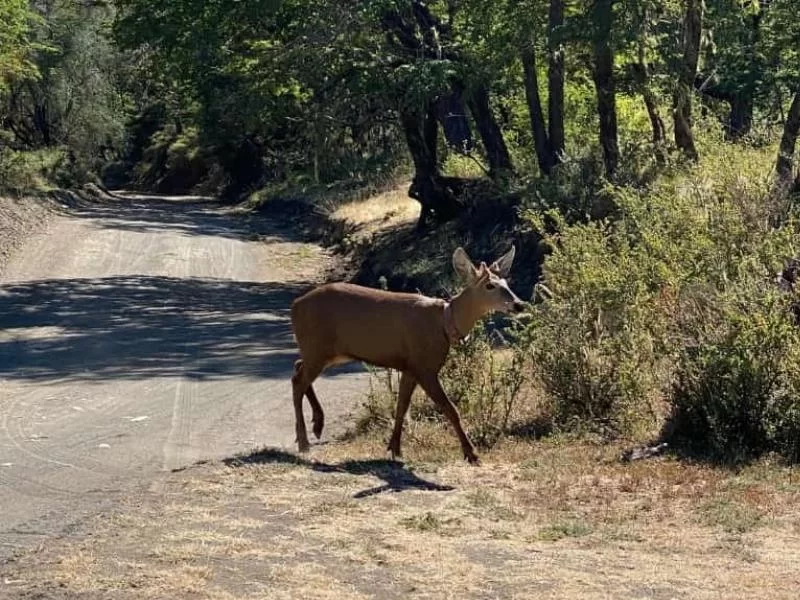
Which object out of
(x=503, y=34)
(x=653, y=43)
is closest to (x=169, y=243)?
(x=503, y=34)

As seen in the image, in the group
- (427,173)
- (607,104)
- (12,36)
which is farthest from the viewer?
(12,36)

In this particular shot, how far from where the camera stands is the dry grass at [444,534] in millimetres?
6523

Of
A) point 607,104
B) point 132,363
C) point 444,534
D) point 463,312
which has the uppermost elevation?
point 607,104

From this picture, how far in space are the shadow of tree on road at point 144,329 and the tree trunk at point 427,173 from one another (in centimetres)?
345

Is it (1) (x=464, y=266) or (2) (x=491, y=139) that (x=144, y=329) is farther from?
(1) (x=464, y=266)

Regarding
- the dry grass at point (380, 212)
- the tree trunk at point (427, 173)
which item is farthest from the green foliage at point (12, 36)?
the tree trunk at point (427, 173)

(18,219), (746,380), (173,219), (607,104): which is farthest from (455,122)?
(746,380)

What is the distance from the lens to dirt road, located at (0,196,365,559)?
10070 millimetres

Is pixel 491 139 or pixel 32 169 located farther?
pixel 32 169

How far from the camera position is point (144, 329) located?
21.3 metres

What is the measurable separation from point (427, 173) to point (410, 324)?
19.2 metres

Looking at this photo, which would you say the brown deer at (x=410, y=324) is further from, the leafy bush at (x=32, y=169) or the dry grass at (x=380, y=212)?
the leafy bush at (x=32, y=169)

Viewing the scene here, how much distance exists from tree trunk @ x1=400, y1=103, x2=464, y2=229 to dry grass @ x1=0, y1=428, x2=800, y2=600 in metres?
18.7

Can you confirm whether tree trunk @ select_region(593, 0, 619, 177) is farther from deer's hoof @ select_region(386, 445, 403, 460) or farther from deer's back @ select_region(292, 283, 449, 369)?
deer's hoof @ select_region(386, 445, 403, 460)
